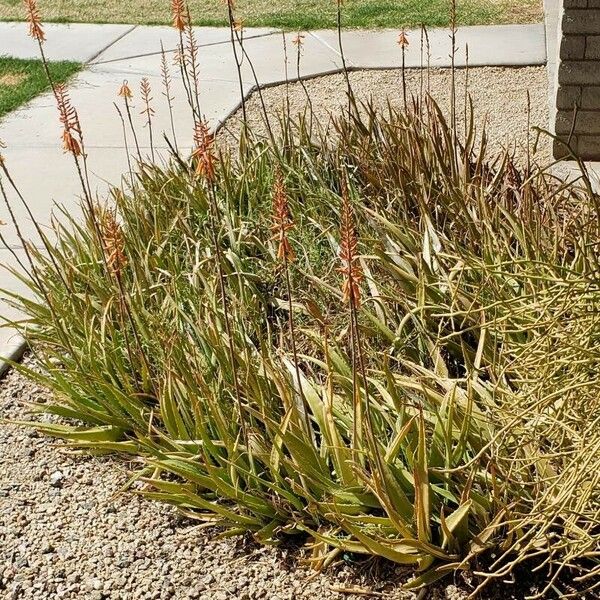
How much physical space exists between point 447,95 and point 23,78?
3506mm

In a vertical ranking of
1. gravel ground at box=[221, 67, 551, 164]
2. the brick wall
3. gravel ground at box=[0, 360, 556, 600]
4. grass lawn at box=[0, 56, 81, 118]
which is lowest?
gravel ground at box=[0, 360, 556, 600]

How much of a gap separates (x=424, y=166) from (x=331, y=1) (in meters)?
6.31

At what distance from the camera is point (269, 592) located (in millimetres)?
2982

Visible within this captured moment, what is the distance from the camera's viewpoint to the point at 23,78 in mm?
8211

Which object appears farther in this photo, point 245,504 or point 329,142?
point 329,142

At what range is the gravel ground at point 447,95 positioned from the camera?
681 cm

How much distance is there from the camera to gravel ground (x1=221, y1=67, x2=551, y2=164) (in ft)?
22.3

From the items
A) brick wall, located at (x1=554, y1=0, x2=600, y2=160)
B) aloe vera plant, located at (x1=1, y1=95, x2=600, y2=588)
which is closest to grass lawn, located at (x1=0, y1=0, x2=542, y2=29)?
brick wall, located at (x1=554, y1=0, x2=600, y2=160)

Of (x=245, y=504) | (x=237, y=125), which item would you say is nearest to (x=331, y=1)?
(x=237, y=125)

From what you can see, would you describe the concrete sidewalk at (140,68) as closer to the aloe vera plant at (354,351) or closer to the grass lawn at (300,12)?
the grass lawn at (300,12)

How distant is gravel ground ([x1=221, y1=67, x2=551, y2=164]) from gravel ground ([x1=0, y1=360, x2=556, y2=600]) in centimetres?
354

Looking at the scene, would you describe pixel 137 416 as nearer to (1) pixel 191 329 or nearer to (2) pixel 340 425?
(1) pixel 191 329

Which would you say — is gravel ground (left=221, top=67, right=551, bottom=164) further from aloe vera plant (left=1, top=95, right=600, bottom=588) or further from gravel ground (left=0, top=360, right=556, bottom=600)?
gravel ground (left=0, top=360, right=556, bottom=600)

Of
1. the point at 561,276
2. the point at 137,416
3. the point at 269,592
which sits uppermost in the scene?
the point at 561,276
